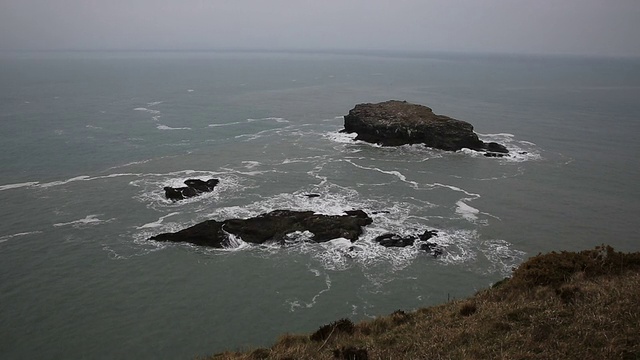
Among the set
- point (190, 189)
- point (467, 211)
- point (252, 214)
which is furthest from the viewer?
point (190, 189)

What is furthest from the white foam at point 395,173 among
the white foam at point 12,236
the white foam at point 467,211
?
the white foam at point 12,236

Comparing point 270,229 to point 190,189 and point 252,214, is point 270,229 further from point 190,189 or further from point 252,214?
point 190,189

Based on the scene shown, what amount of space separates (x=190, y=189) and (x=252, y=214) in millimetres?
9723

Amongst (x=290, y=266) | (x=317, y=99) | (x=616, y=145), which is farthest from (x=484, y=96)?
(x=290, y=266)

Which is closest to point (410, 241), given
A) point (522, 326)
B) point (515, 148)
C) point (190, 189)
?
point (522, 326)

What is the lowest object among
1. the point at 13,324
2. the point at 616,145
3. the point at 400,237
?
the point at 13,324

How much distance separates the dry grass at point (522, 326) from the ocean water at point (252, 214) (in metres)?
9.46

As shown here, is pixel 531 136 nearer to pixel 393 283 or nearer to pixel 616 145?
pixel 616 145

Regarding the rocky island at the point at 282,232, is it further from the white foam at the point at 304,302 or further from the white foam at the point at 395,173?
the white foam at the point at 395,173

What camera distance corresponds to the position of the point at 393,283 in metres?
31.3

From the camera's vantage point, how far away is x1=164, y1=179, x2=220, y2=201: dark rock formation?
46219mm

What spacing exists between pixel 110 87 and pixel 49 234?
411 ft

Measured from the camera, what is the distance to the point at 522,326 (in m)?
15.1

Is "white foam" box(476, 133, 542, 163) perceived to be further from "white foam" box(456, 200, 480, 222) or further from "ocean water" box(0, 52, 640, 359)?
"white foam" box(456, 200, 480, 222)
